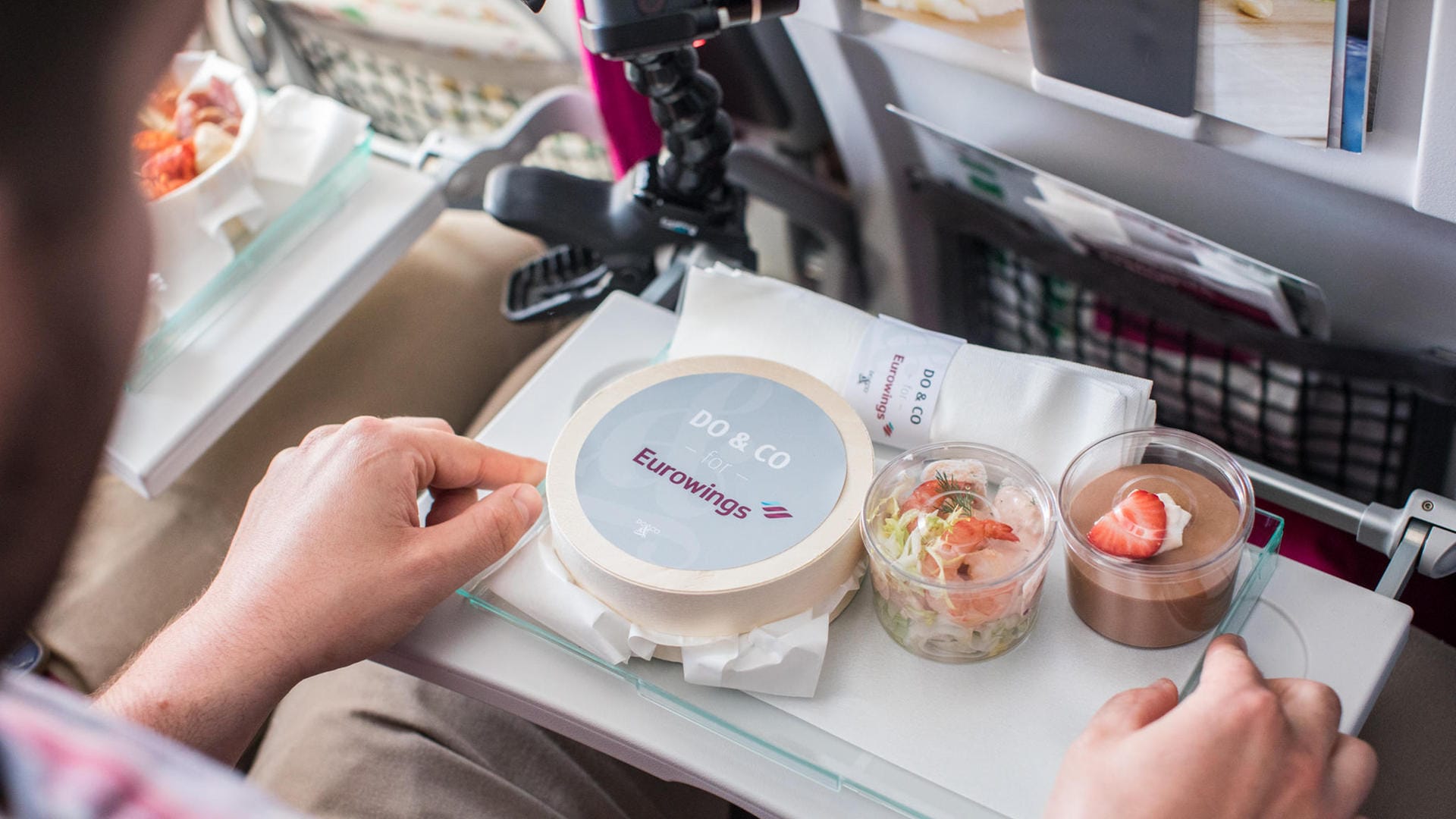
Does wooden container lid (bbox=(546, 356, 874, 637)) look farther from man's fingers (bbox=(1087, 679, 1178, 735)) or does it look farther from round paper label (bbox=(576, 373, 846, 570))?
man's fingers (bbox=(1087, 679, 1178, 735))

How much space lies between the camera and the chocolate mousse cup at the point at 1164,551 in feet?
1.85

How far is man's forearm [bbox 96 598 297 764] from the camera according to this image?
59cm

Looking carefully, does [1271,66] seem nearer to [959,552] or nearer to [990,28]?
[990,28]

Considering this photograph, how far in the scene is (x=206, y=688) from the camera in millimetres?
604

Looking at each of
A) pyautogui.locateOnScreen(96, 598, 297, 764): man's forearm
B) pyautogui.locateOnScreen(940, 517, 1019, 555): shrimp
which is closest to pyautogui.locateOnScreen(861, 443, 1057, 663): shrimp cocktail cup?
pyautogui.locateOnScreen(940, 517, 1019, 555): shrimp

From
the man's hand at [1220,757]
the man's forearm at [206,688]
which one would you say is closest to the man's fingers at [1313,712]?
the man's hand at [1220,757]

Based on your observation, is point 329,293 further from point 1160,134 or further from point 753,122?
point 1160,134

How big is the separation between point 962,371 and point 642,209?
371mm

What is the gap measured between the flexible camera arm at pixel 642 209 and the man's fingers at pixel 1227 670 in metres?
0.52

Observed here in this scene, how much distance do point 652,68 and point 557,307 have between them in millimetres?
249

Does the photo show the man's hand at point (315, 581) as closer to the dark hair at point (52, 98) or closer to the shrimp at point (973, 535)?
the shrimp at point (973, 535)

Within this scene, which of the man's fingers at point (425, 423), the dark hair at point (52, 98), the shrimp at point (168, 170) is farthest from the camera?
the shrimp at point (168, 170)

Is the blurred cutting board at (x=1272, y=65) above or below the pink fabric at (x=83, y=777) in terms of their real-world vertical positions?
below

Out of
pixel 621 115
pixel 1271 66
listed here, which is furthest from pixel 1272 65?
pixel 621 115
